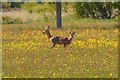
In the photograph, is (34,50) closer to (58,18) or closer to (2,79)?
(2,79)

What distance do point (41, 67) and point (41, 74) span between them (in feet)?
3.30

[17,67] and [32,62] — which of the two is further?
[32,62]

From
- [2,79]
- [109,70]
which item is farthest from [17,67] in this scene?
[109,70]

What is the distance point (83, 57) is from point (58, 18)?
1599 centimetres

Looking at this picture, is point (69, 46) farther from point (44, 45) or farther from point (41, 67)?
point (41, 67)

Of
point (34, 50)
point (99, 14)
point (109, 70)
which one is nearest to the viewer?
point (109, 70)

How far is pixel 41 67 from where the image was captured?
11172 millimetres

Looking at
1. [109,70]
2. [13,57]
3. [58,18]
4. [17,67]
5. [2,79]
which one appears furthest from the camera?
[58,18]

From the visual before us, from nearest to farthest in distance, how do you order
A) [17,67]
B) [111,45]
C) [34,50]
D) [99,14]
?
1. [17,67]
2. [34,50]
3. [111,45]
4. [99,14]

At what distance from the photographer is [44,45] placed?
630 inches

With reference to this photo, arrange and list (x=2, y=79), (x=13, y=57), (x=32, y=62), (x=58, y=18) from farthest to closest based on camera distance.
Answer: (x=58, y=18), (x=13, y=57), (x=32, y=62), (x=2, y=79)

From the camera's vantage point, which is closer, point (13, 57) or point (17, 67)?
point (17, 67)

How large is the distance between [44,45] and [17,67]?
15.6ft

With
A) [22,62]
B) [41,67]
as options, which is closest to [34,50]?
[22,62]
